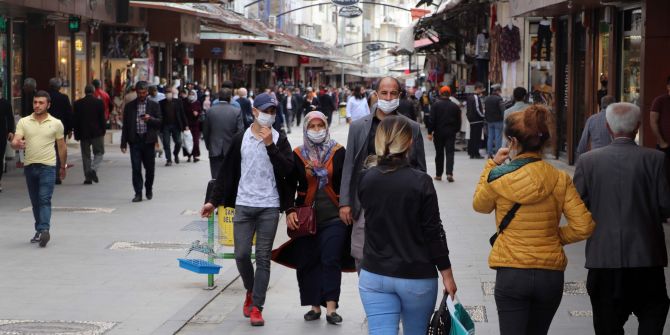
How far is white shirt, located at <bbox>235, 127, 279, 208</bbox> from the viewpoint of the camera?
9141 millimetres

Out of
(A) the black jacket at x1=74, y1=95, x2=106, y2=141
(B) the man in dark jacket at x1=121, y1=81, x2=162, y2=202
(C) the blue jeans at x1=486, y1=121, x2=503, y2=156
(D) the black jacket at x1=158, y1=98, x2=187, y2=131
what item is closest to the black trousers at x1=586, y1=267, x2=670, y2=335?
(B) the man in dark jacket at x1=121, y1=81, x2=162, y2=202

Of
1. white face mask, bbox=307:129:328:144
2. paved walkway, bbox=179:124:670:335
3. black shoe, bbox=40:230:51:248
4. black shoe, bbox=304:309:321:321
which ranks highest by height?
white face mask, bbox=307:129:328:144

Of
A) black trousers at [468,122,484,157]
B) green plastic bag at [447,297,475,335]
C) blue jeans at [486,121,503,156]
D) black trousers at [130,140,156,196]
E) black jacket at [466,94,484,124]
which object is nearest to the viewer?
green plastic bag at [447,297,475,335]

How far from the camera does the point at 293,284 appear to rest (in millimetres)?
11180

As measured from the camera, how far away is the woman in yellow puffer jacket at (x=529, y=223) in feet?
20.5

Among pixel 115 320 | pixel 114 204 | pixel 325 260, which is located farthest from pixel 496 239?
pixel 114 204

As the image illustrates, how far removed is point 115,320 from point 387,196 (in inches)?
152

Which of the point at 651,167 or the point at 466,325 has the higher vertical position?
the point at 651,167

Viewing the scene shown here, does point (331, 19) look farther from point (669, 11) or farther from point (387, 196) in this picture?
point (387, 196)

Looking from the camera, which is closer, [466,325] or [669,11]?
[466,325]

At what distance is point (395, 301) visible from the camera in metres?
6.27

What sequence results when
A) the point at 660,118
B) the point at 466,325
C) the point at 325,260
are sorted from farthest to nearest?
1. the point at 660,118
2. the point at 325,260
3. the point at 466,325

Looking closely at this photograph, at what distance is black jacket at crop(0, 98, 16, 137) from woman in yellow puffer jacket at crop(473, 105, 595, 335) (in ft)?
42.2

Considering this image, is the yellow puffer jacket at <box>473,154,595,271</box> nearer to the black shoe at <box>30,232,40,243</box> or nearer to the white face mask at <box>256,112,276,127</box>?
the white face mask at <box>256,112,276,127</box>
